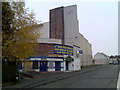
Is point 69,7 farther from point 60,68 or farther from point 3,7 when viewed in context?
point 3,7

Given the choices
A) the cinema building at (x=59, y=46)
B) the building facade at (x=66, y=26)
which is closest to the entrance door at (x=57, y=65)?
the cinema building at (x=59, y=46)

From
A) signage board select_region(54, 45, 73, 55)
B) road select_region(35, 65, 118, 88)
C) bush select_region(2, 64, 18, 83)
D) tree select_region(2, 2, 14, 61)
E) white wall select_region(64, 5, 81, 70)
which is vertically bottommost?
road select_region(35, 65, 118, 88)

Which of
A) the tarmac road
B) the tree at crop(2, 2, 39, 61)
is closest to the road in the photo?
the tarmac road

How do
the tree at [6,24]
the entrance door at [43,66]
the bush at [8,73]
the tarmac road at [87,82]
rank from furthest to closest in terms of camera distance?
the entrance door at [43,66] < the bush at [8,73] < the tree at [6,24] < the tarmac road at [87,82]

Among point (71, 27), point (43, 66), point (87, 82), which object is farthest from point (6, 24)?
point (71, 27)

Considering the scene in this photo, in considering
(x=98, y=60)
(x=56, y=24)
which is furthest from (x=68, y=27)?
(x=98, y=60)

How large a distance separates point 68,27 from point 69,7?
5.79 m

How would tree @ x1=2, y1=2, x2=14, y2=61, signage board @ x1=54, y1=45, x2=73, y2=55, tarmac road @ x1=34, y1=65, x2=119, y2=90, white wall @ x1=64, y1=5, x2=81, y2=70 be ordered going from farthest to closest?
white wall @ x1=64, y1=5, x2=81, y2=70 < signage board @ x1=54, y1=45, x2=73, y2=55 < tree @ x1=2, y1=2, x2=14, y2=61 < tarmac road @ x1=34, y1=65, x2=119, y2=90

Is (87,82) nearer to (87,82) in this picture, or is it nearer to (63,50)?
(87,82)

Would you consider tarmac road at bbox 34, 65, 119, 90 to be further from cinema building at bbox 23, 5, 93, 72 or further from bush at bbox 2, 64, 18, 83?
cinema building at bbox 23, 5, 93, 72

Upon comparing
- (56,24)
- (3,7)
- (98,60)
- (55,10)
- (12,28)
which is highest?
(55,10)

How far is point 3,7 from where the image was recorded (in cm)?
1658

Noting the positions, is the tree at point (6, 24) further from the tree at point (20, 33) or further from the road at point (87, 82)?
the road at point (87, 82)

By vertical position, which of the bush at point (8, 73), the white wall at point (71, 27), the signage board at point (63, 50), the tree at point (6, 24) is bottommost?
the bush at point (8, 73)
